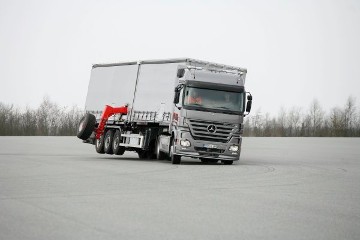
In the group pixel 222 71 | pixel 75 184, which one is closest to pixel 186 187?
pixel 75 184

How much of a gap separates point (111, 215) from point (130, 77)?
59.5 feet

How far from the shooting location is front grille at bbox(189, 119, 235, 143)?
23188mm

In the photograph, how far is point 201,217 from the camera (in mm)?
9547

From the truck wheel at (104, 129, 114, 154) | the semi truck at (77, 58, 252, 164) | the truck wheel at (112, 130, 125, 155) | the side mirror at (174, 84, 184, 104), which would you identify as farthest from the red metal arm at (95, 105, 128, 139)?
the side mirror at (174, 84, 184, 104)

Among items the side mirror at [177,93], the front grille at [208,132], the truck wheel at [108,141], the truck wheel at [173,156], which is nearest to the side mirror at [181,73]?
the side mirror at [177,93]

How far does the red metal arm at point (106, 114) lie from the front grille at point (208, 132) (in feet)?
15.7

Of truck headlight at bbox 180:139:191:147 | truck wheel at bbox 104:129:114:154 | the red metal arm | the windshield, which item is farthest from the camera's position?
truck wheel at bbox 104:129:114:154

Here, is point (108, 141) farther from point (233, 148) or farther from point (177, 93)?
point (233, 148)

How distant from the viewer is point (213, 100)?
23359 millimetres

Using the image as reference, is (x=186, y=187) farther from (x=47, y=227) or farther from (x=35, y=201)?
(x=47, y=227)

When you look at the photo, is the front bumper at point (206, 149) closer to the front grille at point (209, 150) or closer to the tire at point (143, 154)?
the front grille at point (209, 150)

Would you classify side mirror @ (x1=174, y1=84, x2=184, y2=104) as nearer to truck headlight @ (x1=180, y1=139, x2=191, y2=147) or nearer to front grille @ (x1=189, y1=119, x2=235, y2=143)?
front grille @ (x1=189, y1=119, x2=235, y2=143)

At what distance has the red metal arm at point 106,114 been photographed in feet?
89.6

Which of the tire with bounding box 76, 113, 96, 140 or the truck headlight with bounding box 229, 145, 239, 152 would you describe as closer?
the truck headlight with bounding box 229, 145, 239, 152
